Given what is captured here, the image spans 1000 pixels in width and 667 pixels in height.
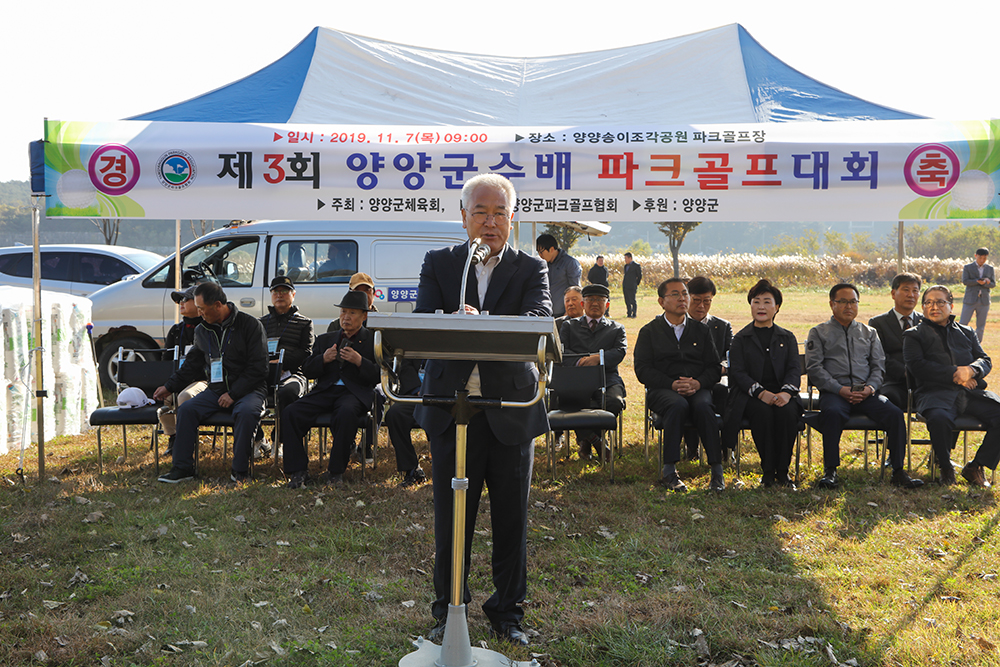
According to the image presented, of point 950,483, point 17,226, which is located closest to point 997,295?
point 950,483

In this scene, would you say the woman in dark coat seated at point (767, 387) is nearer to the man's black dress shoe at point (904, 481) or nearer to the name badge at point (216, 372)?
the man's black dress shoe at point (904, 481)

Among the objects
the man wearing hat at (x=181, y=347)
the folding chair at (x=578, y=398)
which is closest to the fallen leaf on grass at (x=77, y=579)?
the man wearing hat at (x=181, y=347)

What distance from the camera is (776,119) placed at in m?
5.97

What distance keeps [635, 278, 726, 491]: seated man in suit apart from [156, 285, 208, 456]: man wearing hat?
12.1 ft

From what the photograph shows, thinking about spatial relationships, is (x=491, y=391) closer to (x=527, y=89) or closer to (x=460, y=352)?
(x=460, y=352)

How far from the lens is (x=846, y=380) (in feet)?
20.7

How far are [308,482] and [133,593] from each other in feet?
7.34

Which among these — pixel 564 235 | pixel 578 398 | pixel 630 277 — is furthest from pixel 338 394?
pixel 564 235

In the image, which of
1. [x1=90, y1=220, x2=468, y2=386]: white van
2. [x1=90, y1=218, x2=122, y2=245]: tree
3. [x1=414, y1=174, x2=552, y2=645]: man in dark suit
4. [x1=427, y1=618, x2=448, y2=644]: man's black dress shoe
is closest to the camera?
[x1=414, y1=174, x2=552, y2=645]: man in dark suit

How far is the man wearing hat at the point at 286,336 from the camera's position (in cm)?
695

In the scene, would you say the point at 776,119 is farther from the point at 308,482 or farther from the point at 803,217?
the point at 308,482

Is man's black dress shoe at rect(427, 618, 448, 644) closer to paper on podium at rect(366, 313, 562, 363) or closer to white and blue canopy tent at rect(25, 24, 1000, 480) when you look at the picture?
paper on podium at rect(366, 313, 562, 363)

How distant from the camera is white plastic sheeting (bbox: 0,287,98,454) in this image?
6.67 meters

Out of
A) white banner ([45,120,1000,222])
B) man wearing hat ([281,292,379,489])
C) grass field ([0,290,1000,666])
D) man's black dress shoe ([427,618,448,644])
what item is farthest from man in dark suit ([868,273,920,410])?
man's black dress shoe ([427,618,448,644])
